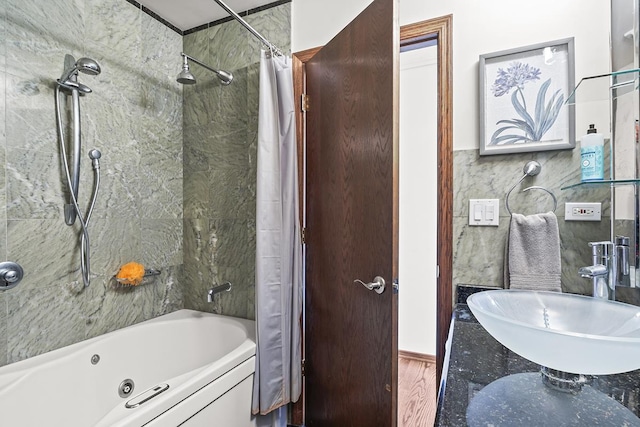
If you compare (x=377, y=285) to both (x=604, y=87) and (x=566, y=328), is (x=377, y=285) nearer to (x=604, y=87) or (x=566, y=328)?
(x=566, y=328)

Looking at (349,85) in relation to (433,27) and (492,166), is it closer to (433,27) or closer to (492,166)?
(433,27)

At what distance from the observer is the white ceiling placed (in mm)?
1924

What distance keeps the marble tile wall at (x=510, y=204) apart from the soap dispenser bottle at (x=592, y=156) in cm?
12

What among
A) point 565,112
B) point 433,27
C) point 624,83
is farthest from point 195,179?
point 624,83

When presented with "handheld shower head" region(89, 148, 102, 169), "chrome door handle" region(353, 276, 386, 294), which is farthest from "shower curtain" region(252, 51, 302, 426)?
"handheld shower head" region(89, 148, 102, 169)

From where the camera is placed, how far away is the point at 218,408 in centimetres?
133

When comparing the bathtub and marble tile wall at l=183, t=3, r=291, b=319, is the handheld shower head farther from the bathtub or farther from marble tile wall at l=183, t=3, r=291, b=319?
the bathtub

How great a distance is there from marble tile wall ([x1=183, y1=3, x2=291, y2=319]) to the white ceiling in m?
0.06

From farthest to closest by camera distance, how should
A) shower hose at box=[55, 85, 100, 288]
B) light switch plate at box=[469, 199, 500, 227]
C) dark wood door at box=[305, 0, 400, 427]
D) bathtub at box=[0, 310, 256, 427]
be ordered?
shower hose at box=[55, 85, 100, 288] → light switch plate at box=[469, 199, 500, 227] → dark wood door at box=[305, 0, 400, 427] → bathtub at box=[0, 310, 256, 427]

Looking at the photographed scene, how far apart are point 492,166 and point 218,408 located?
1.65 m

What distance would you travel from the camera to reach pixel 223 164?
2111 millimetres

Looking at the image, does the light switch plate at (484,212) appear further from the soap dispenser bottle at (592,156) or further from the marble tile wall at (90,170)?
the marble tile wall at (90,170)

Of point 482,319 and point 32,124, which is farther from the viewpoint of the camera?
point 32,124

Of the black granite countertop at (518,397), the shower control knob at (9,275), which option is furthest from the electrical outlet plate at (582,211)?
the shower control knob at (9,275)
